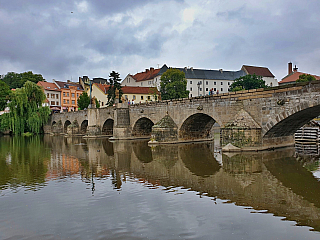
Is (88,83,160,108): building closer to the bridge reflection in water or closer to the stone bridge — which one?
the stone bridge

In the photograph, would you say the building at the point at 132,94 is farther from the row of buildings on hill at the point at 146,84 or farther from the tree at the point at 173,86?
the tree at the point at 173,86

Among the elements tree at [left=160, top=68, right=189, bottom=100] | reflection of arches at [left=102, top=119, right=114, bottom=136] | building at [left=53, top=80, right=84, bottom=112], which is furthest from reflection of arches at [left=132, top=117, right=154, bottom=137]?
building at [left=53, top=80, right=84, bottom=112]

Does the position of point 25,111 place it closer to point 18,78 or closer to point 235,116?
point 18,78

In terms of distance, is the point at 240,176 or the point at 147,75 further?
the point at 147,75

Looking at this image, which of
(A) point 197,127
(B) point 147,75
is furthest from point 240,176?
(B) point 147,75

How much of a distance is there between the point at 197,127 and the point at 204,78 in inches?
2219

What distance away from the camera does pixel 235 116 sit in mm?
18203

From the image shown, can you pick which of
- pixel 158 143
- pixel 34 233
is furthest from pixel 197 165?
pixel 158 143

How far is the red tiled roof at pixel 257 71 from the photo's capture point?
269 ft

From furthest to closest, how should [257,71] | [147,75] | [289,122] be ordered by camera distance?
[257,71] → [147,75] → [289,122]

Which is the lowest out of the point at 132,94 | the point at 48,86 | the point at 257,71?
the point at 132,94

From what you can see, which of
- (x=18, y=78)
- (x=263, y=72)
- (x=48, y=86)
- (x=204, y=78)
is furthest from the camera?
(x=263, y=72)

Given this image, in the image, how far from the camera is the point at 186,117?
2284 centimetres

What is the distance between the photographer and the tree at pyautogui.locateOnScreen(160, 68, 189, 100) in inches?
2320
